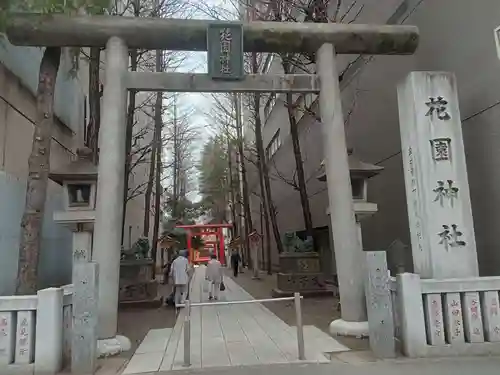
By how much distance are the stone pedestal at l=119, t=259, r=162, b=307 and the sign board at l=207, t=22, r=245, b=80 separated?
26.1 feet

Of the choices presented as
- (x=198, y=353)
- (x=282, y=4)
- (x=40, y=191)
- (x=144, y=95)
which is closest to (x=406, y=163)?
(x=198, y=353)

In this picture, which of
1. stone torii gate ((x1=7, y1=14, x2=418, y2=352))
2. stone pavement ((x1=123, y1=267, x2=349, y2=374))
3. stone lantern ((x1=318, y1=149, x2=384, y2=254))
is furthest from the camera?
stone lantern ((x1=318, y1=149, x2=384, y2=254))

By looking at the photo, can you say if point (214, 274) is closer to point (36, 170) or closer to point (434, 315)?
point (36, 170)

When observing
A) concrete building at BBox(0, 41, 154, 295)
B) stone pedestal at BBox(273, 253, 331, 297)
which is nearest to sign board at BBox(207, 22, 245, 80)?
concrete building at BBox(0, 41, 154, 295)

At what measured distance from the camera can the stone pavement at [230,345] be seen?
6.57 meters

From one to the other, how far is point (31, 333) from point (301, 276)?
10.1 metres

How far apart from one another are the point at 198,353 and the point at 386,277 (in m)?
3.31

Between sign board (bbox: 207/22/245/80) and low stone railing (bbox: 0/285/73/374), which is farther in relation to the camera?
sign board (bbox: 207/22/245/80)

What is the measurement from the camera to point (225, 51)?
8.43m

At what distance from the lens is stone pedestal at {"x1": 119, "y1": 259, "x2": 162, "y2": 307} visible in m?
13.7

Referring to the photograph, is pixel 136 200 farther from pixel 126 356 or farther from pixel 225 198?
pixel 126 356

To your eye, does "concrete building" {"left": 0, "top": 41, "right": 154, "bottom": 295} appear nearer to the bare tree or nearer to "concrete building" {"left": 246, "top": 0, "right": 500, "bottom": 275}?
the bare tree

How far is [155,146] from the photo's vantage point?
1855 cm

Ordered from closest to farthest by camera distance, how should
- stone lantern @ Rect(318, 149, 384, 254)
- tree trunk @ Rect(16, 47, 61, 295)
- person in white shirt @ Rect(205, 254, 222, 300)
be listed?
tree trunk @ Rect(16, 47, 61, 295) < stone lantern @ Rect(318, 149, 384, 254) < person in white shirt @ Rect(205, 254, 222, 300)
